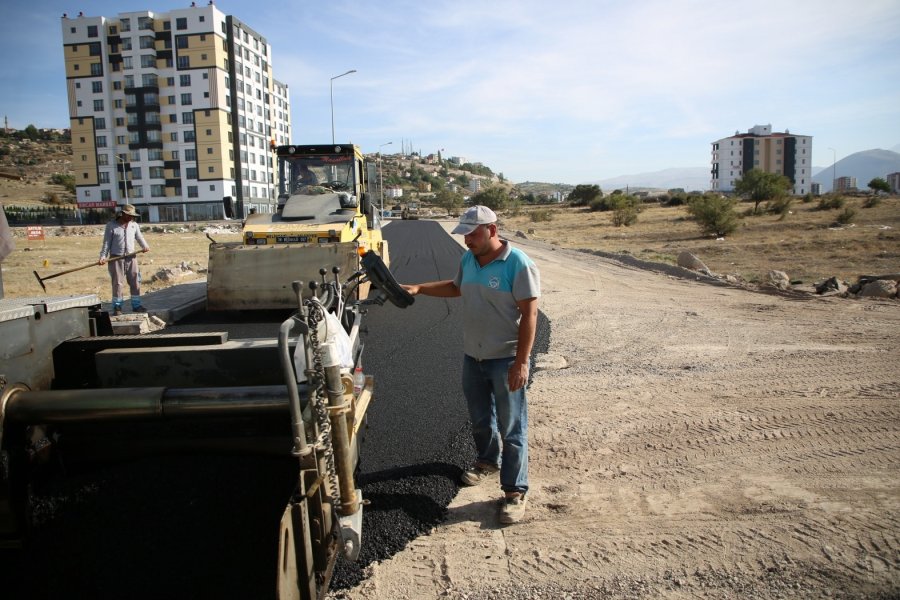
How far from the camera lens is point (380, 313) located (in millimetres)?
9375

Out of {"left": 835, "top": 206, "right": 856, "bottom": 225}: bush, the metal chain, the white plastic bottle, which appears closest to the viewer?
the metal chain

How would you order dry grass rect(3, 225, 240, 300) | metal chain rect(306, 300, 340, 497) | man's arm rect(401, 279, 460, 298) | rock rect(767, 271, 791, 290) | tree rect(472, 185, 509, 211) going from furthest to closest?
tree rect(472, 185, 509, 211), dry grass rect(3, 225, 240, 300), rock rect(767, 271, 791, 290), man's arm rect(401, 279, 460, 298), metal chain rect(306, 300, 340, 497)

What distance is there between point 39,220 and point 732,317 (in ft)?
204

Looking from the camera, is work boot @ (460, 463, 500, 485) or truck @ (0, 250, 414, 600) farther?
work boot @ (460, 463, 500, 485)

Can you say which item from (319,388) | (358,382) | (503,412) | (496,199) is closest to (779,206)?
(503,412)

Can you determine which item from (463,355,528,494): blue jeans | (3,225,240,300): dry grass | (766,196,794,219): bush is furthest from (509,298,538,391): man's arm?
(766,196,794,219): bush

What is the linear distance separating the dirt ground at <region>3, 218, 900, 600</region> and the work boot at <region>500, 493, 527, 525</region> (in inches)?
2.5

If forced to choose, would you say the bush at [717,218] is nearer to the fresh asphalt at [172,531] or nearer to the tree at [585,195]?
the fresh asphalt at [172,531]

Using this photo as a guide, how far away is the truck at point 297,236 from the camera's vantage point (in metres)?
8.59

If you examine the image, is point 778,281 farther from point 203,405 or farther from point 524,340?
point 203,405

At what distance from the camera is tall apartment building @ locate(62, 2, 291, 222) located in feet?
205

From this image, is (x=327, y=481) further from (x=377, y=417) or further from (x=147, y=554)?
(x=377, y=417)

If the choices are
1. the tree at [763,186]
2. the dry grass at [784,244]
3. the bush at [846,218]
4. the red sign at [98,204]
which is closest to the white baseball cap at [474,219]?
the dry grass at [784,244]

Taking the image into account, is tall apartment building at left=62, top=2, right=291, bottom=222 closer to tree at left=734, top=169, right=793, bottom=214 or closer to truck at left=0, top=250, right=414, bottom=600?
tree at left=734, top=169, right=793, bottom=214
